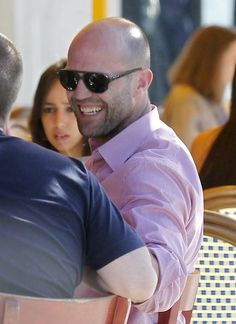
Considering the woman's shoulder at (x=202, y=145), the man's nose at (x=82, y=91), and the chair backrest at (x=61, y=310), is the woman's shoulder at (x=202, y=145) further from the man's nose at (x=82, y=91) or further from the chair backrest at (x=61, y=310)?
the chair backrest at (x=61, y=310)

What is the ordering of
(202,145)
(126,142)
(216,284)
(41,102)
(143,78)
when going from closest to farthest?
(126,142)
(143,78)
(216,284)
(41,102)
(202,145)

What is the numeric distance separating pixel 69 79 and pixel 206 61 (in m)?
4.26

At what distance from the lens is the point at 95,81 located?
3.28 metres

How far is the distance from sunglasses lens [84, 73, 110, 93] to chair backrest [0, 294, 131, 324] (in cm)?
75

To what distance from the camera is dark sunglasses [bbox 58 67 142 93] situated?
328 centimetres

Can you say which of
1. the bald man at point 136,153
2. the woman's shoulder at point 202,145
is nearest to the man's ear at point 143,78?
the bald man at point 136,153

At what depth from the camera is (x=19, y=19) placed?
8.10m

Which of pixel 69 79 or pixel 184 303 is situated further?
pixel 69 79

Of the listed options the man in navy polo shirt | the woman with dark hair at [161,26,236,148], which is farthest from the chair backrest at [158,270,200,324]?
the woman with dark hair at [161,26,236,148]

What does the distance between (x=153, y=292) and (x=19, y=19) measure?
17.9 ft

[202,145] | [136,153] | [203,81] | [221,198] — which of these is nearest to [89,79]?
[136,153]

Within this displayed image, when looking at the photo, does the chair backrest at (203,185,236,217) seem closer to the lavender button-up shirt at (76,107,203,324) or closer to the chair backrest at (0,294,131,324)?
the lavender button-up shirt at (76,107,203,324)

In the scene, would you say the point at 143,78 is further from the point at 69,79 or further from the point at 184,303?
the point at 184,303

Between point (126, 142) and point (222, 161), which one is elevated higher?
point (126, 142)
